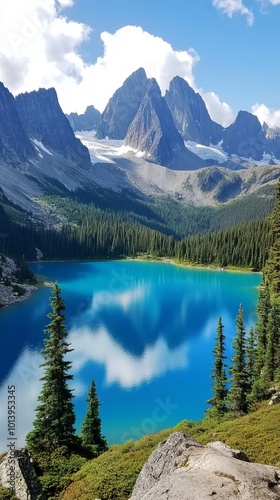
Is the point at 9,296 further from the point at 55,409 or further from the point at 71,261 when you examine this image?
the point at 71,261

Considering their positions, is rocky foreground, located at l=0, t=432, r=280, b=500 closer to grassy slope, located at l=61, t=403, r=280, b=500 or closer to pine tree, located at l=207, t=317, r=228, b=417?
grassy slope, located at l=61, t=403, r=280, b=500

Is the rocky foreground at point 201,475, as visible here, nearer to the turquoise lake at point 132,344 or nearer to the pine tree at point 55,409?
the pine tree at point 55,409

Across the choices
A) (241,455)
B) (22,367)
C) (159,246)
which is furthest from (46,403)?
(159,246)

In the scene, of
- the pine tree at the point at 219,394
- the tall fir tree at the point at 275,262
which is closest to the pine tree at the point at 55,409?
the pine tree at the point at 219,394

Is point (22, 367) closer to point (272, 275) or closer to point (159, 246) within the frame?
point (272, 275)

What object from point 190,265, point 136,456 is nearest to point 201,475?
point 136,456

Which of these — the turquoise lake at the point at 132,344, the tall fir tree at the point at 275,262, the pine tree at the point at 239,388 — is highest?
the tall fir tree at the point at 275,262
